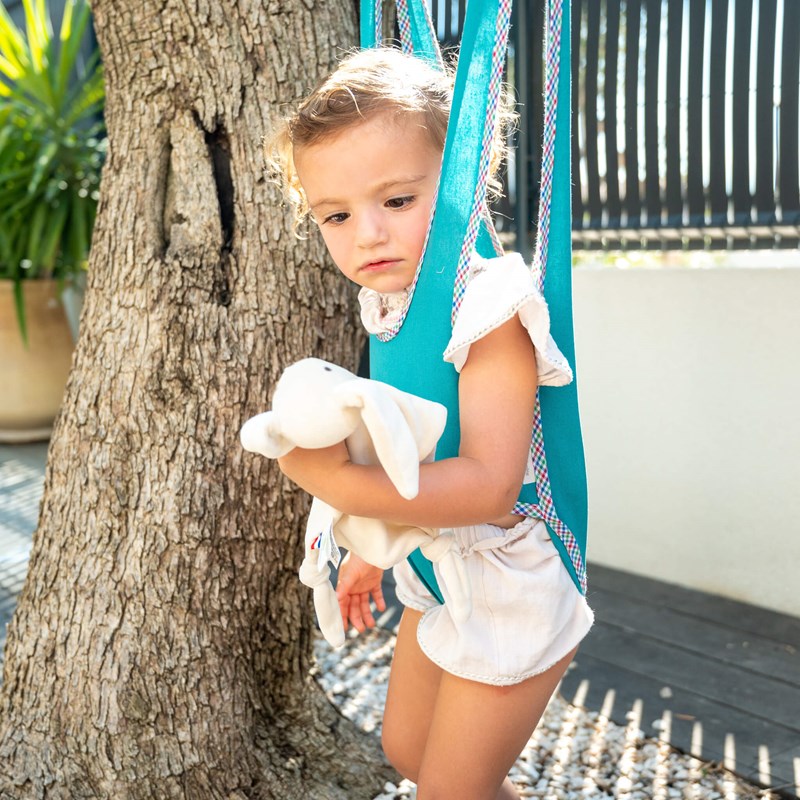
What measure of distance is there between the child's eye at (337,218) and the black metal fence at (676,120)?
80.8 inches

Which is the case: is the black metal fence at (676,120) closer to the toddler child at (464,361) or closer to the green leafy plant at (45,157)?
the toddler child at (464,361)

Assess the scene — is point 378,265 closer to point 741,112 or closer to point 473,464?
point 473,464

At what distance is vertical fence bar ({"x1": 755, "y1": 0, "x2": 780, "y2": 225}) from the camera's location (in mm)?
3018

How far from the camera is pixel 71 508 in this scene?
2045 millimetres

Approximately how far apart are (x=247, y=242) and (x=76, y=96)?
13.7ft

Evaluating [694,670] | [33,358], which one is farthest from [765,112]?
[33,358]

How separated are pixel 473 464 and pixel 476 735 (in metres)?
0.40

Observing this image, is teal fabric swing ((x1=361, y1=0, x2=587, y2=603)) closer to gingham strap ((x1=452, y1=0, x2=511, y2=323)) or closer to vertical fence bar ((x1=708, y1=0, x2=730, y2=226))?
gingham strap ((x1=452, y1=0, x2=511, y2=323))

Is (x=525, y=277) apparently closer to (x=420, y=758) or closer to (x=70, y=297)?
(x=420, y=758)

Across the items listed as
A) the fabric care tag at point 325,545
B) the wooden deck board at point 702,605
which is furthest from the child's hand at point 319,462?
the wooden deck board at point 702,605

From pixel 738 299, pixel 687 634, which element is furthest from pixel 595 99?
pixel 687 634

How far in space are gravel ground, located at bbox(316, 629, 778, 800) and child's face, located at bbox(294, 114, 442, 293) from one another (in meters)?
1.26

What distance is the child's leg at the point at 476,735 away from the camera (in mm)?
1358

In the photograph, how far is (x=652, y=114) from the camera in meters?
3.36
